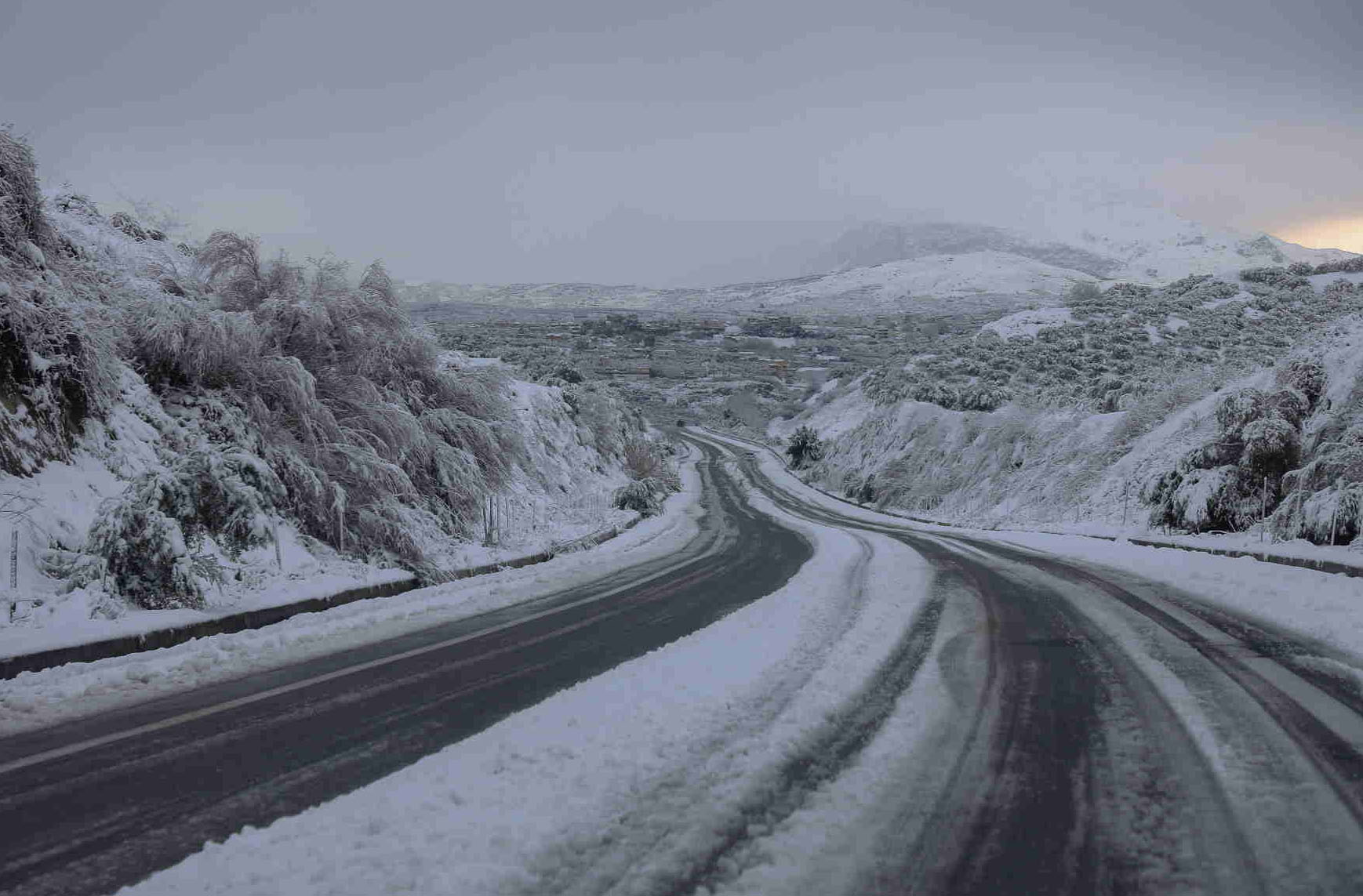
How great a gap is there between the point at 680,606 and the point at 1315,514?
1039cm

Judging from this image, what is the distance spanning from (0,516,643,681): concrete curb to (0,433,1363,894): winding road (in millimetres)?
1619

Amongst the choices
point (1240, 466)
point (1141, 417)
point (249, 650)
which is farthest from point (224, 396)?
point (1141, 417)

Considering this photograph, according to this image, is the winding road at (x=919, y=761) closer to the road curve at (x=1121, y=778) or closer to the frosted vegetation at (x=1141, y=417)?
the road curve at (x=1121, y=778)

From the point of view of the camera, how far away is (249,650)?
265 inches

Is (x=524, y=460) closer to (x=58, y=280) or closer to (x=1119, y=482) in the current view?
(x=58, y=280)

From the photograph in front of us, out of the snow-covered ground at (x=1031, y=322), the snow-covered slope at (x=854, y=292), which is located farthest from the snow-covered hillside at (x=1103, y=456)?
the snow-covered slope at (x=854, y=292)

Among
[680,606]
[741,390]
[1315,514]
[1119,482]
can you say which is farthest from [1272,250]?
[680,606]

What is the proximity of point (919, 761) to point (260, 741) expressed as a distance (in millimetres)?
3672

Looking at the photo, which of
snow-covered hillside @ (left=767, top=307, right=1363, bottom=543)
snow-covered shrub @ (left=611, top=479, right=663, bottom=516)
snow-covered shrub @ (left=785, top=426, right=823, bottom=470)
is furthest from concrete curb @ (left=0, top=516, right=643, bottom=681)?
snow-covered shrub @ (left=785, top=426, right=823, bottom=470)

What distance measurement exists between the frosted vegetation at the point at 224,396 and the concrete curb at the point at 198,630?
1.71 feet

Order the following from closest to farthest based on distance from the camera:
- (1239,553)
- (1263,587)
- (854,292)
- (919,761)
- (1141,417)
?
1. (919,761)
2. (1263,587)
3. (1239,553)
4. (1141,417)
5. (854,292)

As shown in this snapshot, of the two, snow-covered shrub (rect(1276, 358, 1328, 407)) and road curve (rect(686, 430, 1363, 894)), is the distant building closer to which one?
snow-covered shrub (rect(1276, 358, 1328, 407))

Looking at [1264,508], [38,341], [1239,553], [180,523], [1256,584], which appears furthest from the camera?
[1264,508]

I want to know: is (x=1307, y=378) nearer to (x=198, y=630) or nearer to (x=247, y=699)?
(x=247, y=699)
